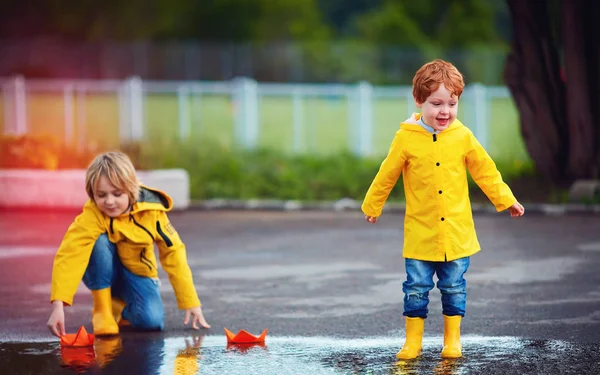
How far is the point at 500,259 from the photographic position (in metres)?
10.2

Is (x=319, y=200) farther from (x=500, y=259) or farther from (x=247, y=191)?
(x=500, y=259)

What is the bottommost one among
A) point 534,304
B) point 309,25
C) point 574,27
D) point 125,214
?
point 534,304

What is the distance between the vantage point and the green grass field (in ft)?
67.4

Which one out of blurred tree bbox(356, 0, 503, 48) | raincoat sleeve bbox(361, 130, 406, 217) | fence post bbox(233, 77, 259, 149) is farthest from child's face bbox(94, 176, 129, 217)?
blurred tree bbox(356, 0, 503, 48)

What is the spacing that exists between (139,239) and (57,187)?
26.5 feet

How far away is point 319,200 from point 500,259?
5.87 metres

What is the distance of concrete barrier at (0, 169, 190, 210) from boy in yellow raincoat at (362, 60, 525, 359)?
8523 mm

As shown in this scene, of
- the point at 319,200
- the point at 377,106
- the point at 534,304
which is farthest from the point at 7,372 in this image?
the point at 377,106

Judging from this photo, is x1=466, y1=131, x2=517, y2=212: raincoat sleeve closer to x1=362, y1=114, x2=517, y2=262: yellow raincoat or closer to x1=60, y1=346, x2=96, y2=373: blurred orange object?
x1=362, y1=114, x2=517, y2=262: yellow raincoat

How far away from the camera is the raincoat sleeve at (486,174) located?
6121 mm

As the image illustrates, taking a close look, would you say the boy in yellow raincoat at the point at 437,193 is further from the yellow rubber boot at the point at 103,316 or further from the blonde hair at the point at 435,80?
the yellow rubber boot at the point at 103,316

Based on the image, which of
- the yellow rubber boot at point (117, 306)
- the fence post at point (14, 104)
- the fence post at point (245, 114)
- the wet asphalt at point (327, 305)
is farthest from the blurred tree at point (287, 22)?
the yellow rubber boot at point (117, 306)

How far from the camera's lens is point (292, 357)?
6246 millimetres

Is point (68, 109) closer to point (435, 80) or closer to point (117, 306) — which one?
point (117, 306)
